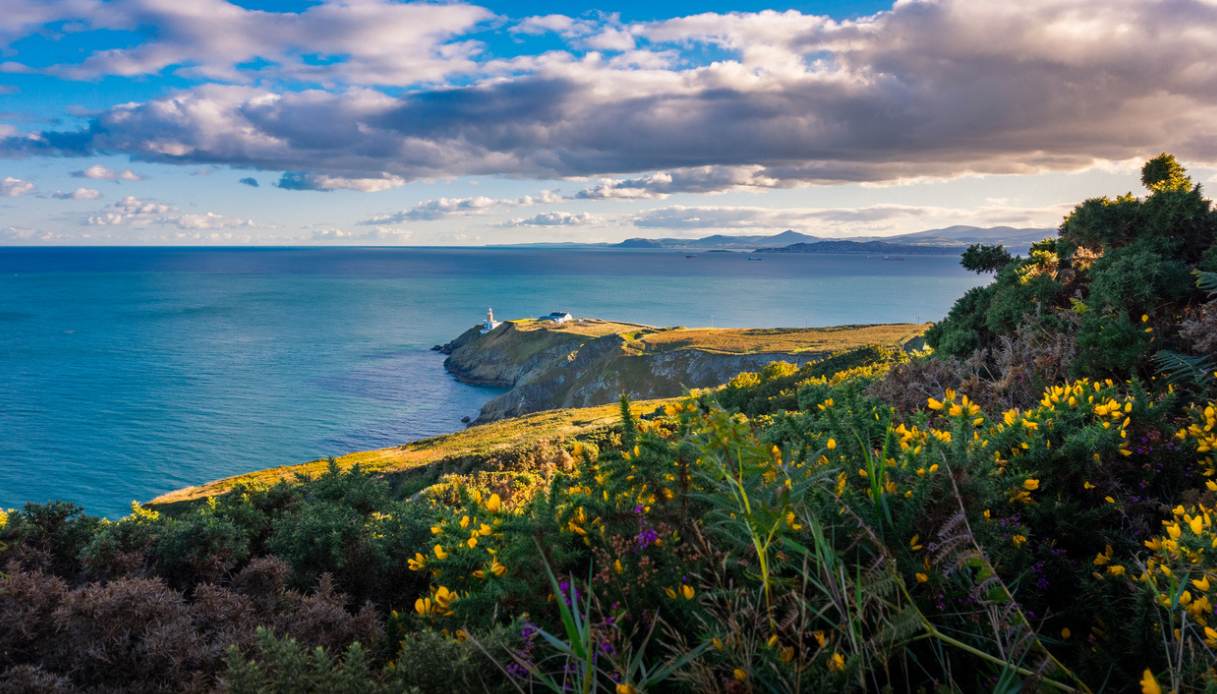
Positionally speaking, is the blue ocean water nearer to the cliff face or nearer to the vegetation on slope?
the cliff face

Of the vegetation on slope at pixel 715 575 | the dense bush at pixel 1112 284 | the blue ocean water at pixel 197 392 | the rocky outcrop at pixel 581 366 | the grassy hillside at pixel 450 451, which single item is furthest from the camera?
the rocky outcrop at pixel 581 366

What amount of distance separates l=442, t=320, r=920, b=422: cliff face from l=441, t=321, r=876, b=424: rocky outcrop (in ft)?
0.40

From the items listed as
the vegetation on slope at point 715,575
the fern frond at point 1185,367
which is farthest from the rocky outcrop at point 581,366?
the vegetation on slope at point 715,575

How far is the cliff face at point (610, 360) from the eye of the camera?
256 feet

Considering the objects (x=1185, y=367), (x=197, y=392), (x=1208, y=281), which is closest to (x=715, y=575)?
(x=1185, y=367)

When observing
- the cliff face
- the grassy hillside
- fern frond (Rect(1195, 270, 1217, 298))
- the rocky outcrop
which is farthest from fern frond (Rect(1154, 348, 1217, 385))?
the rocky outcrop

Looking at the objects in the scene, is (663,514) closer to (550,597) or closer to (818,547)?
(550,597)

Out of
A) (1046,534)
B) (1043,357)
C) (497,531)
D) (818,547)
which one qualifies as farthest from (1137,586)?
(1043,357)

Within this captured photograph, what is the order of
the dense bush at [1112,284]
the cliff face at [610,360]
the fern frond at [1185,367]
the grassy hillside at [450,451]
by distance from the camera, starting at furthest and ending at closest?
the cliff face at [610,360] → the grassy hillside at [450,451] → the dense bush at [1112,284] → the fern frond at [1185,367]

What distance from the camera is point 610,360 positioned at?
89.4 m

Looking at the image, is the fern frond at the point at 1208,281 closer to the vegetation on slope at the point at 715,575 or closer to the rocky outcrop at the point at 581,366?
the vegetation on slope at the point at 715,575

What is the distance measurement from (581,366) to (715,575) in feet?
296

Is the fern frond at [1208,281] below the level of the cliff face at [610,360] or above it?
above

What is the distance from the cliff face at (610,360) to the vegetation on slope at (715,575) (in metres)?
62.8
